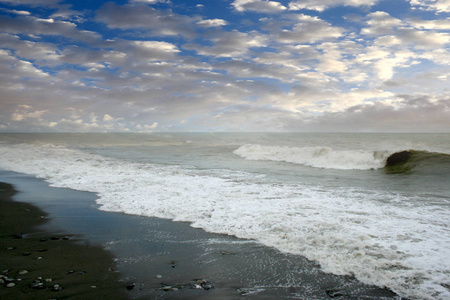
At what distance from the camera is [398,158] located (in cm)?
2062

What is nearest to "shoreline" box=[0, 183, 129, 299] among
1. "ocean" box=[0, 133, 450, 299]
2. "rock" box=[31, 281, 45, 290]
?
"rock" box=[31, 281, 45, 290]

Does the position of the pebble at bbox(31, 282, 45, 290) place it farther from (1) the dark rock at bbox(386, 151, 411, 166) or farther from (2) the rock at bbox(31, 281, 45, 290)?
(1) the dark rock at bbox(386, 151, 411, 166)

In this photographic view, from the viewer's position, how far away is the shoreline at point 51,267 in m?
3.55

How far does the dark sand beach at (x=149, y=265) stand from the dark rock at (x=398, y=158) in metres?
18.7

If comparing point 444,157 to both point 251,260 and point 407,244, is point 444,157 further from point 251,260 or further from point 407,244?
point 251,260

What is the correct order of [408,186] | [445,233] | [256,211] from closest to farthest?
[445,233], [256,211], [408,186]

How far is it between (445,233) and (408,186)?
7.26m

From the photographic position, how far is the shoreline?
3549 mm

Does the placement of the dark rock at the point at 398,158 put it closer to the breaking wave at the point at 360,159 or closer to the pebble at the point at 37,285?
the breaking wave at the point at 360,159

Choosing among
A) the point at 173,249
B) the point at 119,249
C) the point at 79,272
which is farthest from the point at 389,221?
the point at 79,272

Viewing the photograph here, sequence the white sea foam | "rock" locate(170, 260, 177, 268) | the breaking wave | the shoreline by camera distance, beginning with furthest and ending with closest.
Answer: the white sea foam < the breaking wave < "rock" locate(170, 260, 177, 268) < the shoreline

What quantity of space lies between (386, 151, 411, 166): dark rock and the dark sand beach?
Result: 18.7 m

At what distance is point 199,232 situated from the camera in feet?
19.7

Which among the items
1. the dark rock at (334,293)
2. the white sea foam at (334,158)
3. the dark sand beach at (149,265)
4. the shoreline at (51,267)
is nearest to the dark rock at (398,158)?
the white sea foam at (334,158)
